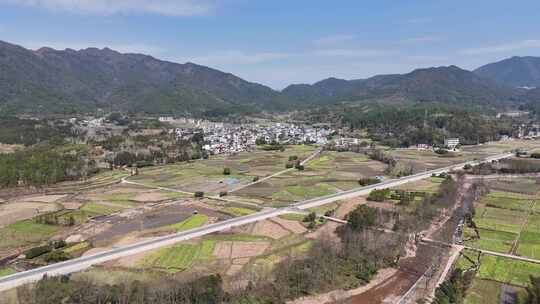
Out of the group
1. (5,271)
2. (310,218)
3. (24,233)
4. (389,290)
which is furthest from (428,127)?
(5,271)

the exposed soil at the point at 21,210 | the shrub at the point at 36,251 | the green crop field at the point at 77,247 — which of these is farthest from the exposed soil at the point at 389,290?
the exposed soil at the point at 21,210

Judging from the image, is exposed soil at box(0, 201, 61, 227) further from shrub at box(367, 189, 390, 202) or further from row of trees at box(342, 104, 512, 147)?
row of trees at box(342, 104, 512, 147)

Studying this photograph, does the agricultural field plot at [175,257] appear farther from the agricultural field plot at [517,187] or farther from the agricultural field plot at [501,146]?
the agricultural field plot at [501,146]

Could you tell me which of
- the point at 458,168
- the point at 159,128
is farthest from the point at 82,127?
the point at 458,168

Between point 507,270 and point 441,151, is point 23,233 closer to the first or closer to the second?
point 507,270

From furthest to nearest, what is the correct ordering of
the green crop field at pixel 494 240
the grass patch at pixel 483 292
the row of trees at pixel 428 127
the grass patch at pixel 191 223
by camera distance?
1. the row of trees at pixel 428 127
2. the grass patch at pixel 191 223
3. the green crop field at pixel 494 240
4. the grass patch at pixel 483 292

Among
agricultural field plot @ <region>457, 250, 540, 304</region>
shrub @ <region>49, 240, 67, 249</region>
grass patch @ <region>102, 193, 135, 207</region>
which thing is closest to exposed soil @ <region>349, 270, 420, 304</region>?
agricultural field plot @ <region>457, 250, 540, 304</region>
